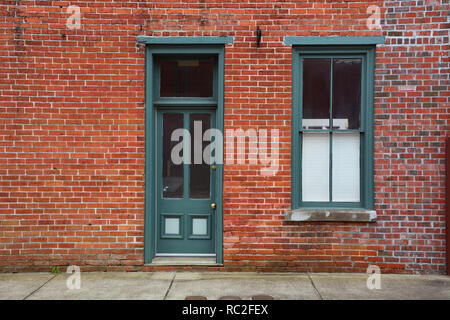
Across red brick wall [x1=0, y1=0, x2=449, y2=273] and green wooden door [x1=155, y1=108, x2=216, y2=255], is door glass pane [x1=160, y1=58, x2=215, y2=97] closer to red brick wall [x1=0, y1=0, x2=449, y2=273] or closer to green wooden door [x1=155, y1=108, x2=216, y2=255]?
green wooden door [x1=155, y1=108, x2=216, y2=255]

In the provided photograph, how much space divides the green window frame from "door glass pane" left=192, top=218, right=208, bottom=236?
1394 millimetres

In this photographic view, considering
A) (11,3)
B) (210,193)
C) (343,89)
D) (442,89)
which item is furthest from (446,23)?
(11,3)

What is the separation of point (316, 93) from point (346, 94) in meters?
0.45

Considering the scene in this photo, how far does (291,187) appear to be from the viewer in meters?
5.93

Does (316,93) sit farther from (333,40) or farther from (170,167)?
(170,167)

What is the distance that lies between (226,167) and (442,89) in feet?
10.9

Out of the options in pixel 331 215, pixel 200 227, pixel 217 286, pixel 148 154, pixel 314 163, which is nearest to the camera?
pixel 217 286

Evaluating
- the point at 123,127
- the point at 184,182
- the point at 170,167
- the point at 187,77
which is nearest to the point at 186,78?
the point at 187,77

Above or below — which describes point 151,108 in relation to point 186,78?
below

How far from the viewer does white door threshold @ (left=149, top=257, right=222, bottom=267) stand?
5.96 m

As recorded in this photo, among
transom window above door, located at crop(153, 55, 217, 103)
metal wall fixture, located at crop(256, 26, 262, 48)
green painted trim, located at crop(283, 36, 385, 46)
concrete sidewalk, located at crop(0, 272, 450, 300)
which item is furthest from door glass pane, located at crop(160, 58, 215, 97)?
concrete sidewalk, located at crop(0, 272, 450, 300)

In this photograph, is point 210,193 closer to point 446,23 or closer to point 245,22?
point 245,22

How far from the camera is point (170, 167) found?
6.29 m

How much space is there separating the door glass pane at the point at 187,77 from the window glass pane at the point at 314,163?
1.70 meters
